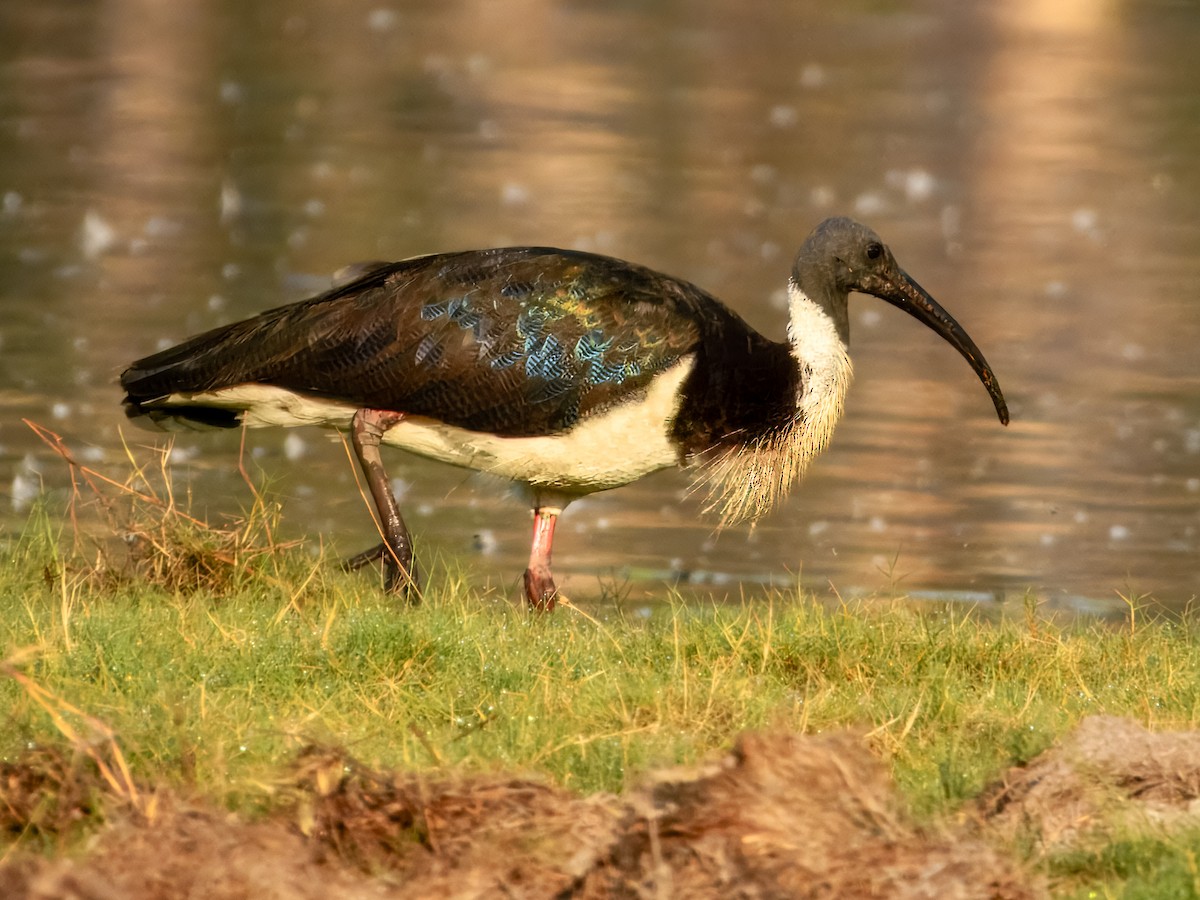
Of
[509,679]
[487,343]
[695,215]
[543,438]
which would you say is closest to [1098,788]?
[509,679]

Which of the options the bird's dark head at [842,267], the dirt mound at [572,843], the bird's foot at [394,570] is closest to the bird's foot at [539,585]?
the bird's foot at [394,570]

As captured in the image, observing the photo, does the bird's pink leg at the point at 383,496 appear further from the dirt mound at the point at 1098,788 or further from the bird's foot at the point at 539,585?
the dirt mound at the point at 1098,788

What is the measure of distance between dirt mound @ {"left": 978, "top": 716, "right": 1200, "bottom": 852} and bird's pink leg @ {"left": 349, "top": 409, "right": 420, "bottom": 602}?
314 cm

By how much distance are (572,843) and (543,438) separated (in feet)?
11.4

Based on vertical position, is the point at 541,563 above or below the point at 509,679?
Answer: below

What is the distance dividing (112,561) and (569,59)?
20986 millimetres

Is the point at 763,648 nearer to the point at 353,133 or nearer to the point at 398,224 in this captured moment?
the point at 398,224

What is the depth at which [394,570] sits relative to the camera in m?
8.05

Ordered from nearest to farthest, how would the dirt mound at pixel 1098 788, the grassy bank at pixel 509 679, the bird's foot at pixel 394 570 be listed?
1. the dirt mound at pixel 1098 788
2. the grassy bank at pixel 509 679
3. the bird's foot at pixel 394 570

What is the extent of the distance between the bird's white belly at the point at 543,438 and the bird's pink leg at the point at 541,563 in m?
0.16

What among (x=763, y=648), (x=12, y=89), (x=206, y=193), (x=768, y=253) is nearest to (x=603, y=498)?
(x=763, y=648)

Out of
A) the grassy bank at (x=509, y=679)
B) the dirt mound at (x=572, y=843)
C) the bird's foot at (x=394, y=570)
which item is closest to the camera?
the dirt mound at (x=572, y=843)

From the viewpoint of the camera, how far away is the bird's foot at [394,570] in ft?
25.6

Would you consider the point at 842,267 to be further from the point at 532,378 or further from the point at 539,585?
the point at 539,585
